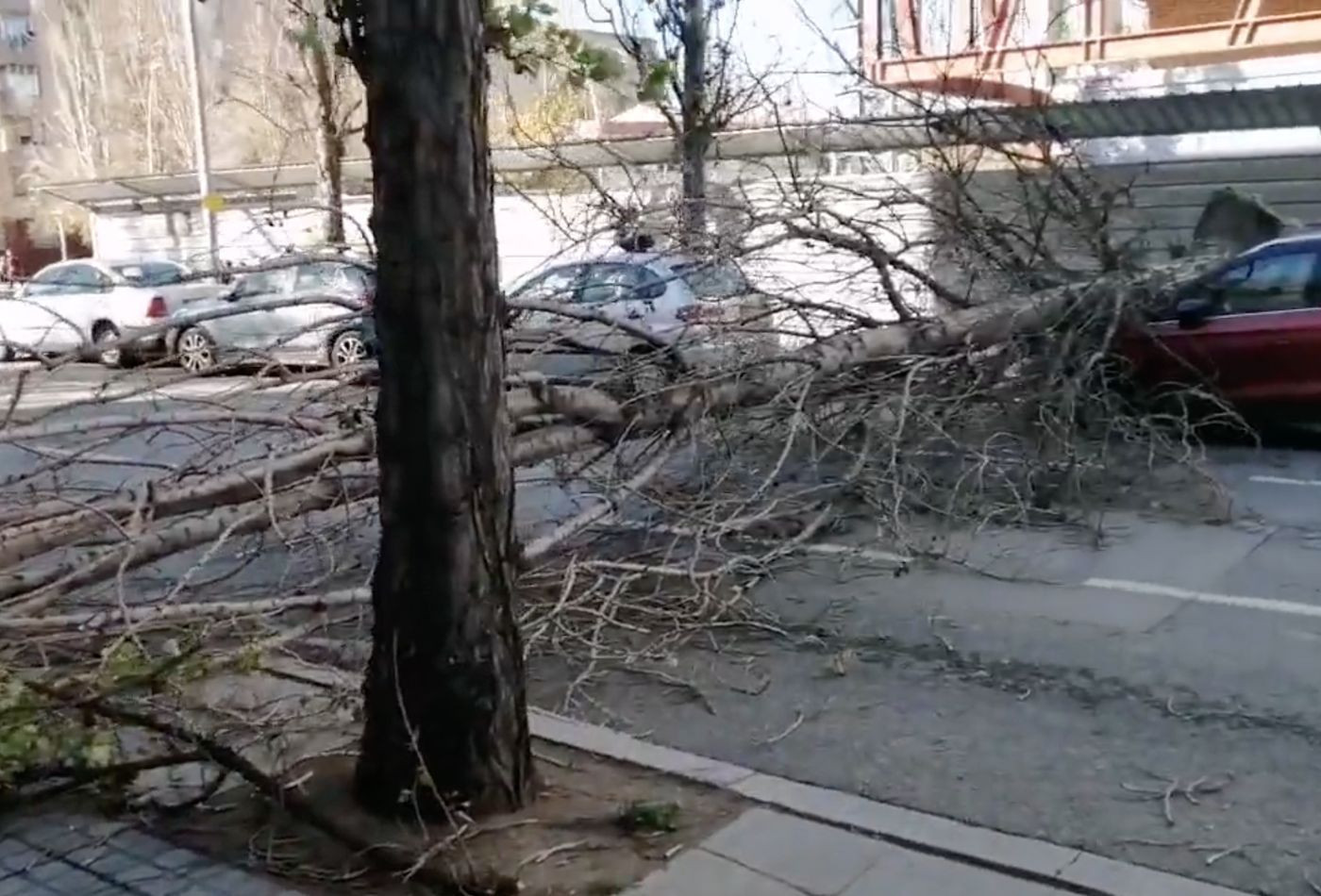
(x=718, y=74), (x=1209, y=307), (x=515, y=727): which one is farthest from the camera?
(x=718, y=74)

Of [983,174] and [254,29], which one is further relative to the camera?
[254,29]

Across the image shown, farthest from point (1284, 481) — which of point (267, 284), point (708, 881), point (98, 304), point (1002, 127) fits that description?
point (98, 304)

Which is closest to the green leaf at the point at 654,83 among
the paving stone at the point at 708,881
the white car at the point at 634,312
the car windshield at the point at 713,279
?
the white car at the point at 634,312

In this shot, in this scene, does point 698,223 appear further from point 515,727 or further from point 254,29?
point 254,29

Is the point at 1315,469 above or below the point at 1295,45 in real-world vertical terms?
below

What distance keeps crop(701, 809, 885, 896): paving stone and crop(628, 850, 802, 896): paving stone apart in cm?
4

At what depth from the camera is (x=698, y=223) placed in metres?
9.93

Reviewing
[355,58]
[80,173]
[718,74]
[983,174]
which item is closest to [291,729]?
[355,58]

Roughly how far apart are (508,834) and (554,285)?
628 centimetres

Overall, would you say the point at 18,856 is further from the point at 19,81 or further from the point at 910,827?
the point at 19,81

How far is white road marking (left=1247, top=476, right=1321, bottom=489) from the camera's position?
9344 millimetres

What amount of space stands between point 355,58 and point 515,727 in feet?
7.20

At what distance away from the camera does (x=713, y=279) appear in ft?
31.7

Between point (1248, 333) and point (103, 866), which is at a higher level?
point (1248, 333)
